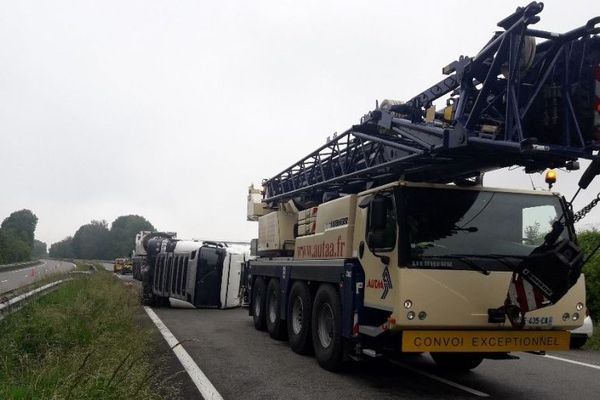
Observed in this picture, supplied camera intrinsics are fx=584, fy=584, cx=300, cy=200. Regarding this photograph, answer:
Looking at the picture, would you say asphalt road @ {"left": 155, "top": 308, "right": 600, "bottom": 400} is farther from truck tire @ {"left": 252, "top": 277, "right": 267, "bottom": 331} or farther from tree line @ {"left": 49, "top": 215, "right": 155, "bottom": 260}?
tree line @ {"left": 49, "top": 215, "right": 155, "bottom": 260}

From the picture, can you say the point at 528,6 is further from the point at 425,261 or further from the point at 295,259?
the point at 295,259

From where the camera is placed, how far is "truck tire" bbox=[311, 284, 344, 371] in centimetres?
770

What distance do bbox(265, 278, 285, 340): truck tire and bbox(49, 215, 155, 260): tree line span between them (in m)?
144

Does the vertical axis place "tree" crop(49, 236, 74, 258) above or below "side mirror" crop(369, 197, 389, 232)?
above

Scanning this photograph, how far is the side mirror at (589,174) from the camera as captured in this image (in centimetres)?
616

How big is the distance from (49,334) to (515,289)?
594 centimetres

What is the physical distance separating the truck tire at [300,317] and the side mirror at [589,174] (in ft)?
14.2

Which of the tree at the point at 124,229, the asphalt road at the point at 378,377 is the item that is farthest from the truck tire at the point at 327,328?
the tree at the point at 124,229

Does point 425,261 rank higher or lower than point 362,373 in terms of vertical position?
higher

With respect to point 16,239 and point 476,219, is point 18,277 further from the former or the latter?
point 16,239

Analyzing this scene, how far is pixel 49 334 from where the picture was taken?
7.83 meters

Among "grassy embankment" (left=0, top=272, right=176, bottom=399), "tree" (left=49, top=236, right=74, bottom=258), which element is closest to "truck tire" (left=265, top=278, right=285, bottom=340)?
"grassy embankment" (left=0, top=272, right=176, bottom=399)

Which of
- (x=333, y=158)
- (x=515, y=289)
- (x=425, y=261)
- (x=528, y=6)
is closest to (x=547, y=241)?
(x=515, y=289)

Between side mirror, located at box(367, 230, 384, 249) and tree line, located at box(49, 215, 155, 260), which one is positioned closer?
side mirror, located at box(367, 230, 384, 249)
